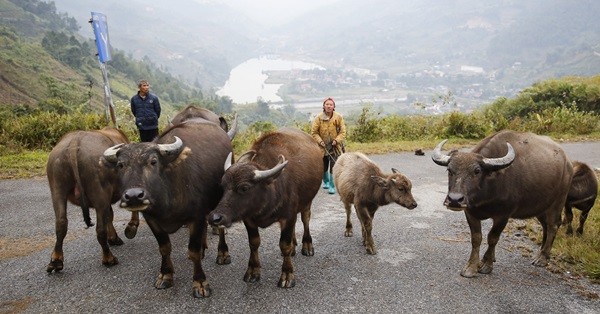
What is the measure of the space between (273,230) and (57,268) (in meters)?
3.10

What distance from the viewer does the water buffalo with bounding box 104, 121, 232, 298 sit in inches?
161

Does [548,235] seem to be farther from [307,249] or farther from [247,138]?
[247,138]

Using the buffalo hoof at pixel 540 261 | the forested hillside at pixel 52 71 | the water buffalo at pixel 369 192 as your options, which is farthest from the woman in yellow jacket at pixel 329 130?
the forested hillside at pixel 52 71

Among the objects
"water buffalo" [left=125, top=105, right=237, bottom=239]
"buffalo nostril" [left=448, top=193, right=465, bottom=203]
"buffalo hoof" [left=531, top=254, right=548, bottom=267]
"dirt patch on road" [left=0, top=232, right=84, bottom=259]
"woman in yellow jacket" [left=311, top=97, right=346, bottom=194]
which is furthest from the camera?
"woman in yellow jacket" [left=311, top=97, right=346, bottom=194]

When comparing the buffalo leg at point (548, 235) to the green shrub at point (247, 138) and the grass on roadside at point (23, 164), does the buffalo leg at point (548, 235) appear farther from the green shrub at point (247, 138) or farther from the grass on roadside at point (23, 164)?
the grass on roadside at point (23, 164)

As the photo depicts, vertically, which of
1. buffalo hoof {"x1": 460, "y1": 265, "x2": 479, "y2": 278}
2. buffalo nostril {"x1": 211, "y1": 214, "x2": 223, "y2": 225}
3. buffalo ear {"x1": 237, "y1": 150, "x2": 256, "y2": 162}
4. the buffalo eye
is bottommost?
buffalo hoof {"x1": 460, "y1": 265, "x2": 479, "y2": 278}

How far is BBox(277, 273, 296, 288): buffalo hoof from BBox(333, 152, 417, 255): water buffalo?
4.82 ft

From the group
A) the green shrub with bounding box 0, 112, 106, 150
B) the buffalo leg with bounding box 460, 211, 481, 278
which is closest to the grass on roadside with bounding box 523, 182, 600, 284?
the buffalo leg with bounding box 460, 211, 481, 278

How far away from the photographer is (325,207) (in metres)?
8.10

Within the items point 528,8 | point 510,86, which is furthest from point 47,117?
point 528,8

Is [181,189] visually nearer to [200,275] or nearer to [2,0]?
[200,275]

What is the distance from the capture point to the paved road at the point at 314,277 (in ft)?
14.9

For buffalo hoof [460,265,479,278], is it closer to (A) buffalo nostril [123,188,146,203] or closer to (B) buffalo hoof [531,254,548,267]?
(B) buffalo hoof [531,254,548,267]

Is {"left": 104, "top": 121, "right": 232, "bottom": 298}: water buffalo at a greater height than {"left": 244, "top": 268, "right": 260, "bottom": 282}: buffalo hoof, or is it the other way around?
{"left": 104, "top": 121, "right": 232, "bottom": 298}: water buffalo
